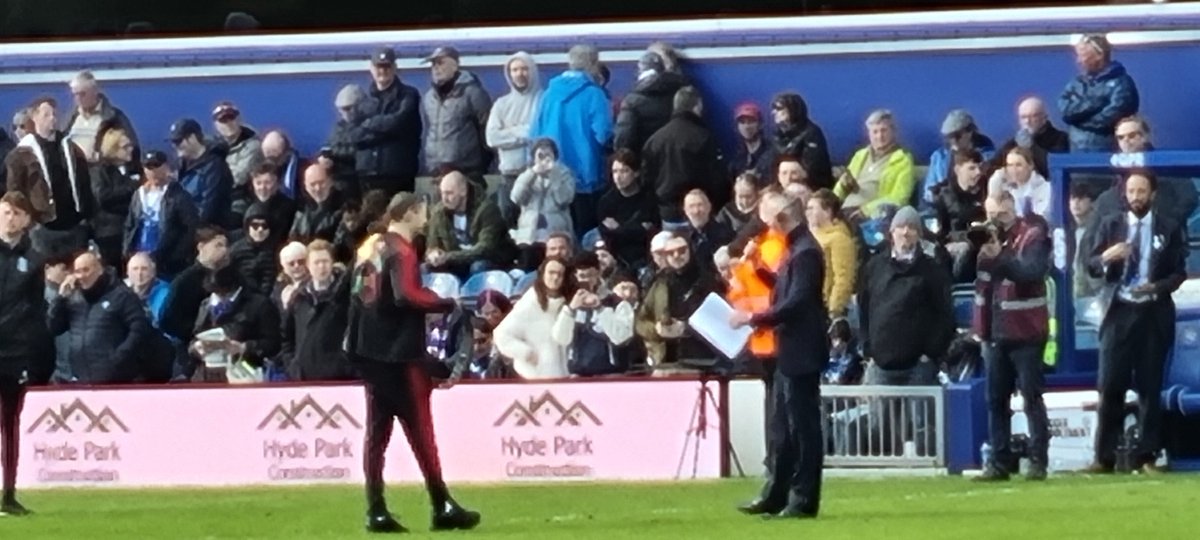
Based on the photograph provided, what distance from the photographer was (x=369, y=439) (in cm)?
1633

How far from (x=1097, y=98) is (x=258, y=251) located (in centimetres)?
653

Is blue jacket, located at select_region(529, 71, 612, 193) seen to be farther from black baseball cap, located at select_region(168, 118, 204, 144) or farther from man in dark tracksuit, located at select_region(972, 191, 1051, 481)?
man in dark tracksuit, located at select_region(972, 191, 1051, 481)

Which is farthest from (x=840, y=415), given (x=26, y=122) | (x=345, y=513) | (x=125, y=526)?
(x=26, y=122)

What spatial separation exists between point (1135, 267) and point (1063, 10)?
412 cm

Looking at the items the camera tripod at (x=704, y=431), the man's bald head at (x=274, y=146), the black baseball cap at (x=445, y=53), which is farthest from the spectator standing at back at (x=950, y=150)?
the man's bald head at (x=274, y=146)

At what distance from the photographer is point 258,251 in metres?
24.1

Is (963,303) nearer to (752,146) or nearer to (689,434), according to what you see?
(752,146)

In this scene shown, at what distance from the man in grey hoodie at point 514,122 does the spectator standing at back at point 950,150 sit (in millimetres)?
3170

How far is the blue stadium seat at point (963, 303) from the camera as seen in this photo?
21953mm

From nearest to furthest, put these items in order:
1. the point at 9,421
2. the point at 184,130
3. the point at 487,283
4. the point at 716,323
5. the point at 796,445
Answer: the point at 796,445 → the point at 716,323 → the point at 9,421 → the point at 487,283 → the point at 184,130

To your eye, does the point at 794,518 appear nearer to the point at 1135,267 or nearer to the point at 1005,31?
the point at 1135,267

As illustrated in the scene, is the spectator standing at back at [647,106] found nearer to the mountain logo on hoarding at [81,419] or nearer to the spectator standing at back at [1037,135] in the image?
the spectator standing at back at [1037,135]

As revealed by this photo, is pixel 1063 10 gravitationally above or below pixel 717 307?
above

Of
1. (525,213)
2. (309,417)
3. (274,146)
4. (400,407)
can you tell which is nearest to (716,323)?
(400,407)
